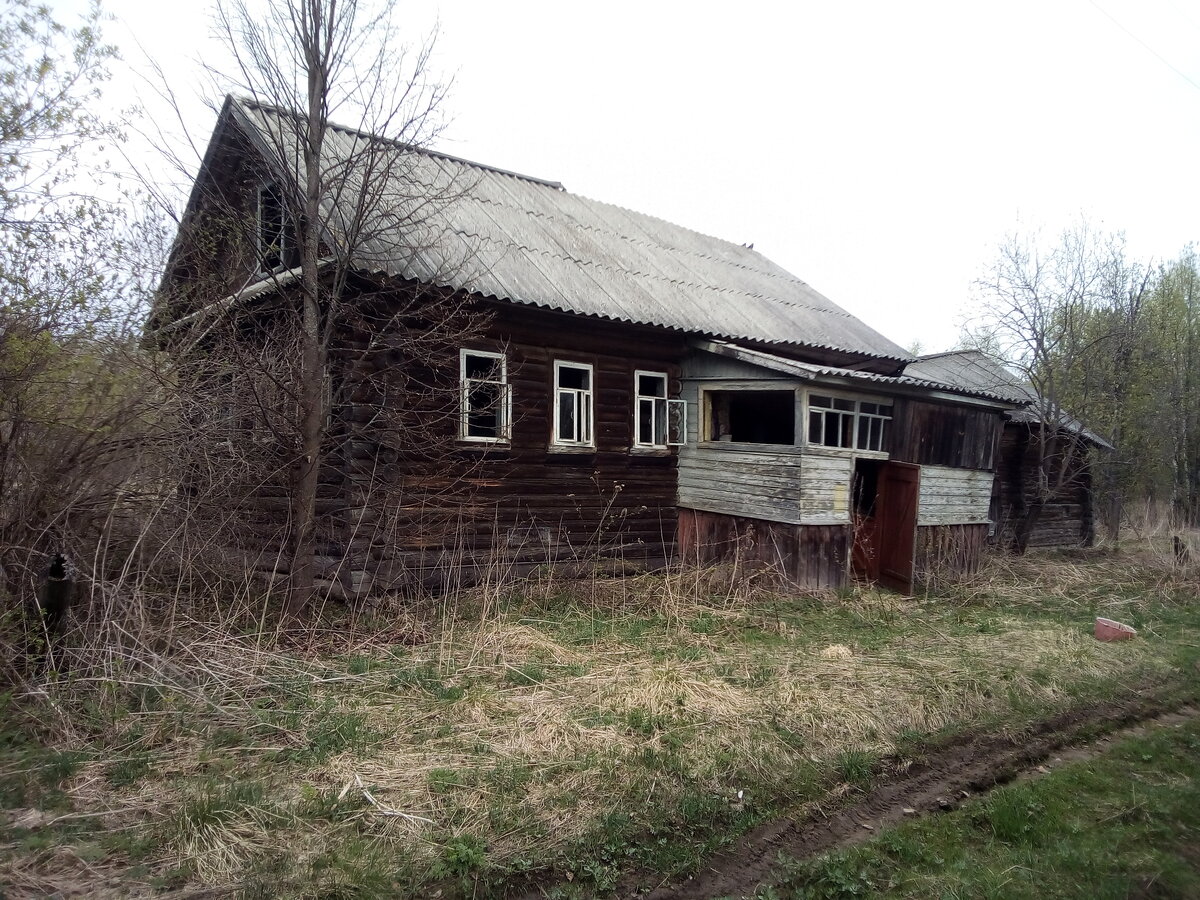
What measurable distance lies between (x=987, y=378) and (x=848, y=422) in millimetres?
11502

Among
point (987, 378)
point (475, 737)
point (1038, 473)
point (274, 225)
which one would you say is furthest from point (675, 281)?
point (987, 378)

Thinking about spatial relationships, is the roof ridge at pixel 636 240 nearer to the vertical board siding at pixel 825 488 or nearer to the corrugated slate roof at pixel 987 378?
the corrugated slate roof at pixel 987 378

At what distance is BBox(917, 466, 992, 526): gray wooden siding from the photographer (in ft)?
42.7

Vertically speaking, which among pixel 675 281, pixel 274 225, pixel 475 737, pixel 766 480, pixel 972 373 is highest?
pixel 274 225

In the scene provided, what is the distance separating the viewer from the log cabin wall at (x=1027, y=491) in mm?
18922

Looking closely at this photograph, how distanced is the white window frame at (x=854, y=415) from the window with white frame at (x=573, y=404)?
3276 millimetres

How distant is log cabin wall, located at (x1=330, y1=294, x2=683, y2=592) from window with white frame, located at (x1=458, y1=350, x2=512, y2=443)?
0.41 ft

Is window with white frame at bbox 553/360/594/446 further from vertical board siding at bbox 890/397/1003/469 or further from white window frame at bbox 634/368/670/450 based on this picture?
vertical board siding at bbox 890/397/1003/469

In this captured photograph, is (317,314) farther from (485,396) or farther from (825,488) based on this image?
(825,488)

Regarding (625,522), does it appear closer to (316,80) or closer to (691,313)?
(691,313)

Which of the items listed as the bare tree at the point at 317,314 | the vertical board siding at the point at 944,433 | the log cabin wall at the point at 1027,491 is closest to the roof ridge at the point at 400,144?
the bare tree at the point at 317,314

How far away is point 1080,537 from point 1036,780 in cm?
1865

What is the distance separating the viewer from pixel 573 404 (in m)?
11.6

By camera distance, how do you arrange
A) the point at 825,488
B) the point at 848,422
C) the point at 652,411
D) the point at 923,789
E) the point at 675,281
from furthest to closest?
the point at 675,281 → the point at 652,411 → the point at 848,422 → the point at 825,488 → the point at 923,789
